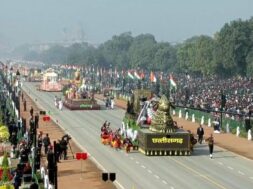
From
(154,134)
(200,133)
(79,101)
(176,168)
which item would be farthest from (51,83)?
(176,168)

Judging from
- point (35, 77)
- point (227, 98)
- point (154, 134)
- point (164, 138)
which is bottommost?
point (164, 138)

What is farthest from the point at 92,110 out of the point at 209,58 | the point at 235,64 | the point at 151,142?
the point at 209,58

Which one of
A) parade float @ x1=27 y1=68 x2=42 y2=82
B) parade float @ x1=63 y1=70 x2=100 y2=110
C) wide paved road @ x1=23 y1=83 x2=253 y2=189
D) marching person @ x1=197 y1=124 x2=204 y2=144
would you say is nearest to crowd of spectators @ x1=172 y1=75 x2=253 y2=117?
marching person @ x1=197 y1=124 x2=204 y2=144

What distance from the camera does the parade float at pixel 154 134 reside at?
143 feet

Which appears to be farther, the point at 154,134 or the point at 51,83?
the point at 51,83

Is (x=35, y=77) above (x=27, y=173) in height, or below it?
above

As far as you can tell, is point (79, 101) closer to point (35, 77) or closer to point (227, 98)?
point (227, 98)

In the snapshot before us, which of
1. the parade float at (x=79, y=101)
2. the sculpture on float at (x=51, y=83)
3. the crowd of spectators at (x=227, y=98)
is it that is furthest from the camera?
the sculpture on float at (x=51, y=83)

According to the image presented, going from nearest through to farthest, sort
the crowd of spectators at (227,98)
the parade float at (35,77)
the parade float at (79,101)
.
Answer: the crowd of spectators at (227,98) < the parade float at (79,101) < the parade float at (35,77)

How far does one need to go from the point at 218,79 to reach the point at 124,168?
9790 cm

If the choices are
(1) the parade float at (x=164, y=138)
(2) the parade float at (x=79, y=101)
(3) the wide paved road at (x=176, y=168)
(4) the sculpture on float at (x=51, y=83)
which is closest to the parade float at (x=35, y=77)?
(4) the sculpture on float at (x=51, y=83)

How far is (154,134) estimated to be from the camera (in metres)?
43.7

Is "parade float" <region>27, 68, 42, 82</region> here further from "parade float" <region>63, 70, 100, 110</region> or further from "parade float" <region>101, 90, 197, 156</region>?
"parade float" <region>101, 90, 197, 156</region>

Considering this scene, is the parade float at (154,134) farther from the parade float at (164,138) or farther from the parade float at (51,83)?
the parade float at (51,83)
